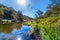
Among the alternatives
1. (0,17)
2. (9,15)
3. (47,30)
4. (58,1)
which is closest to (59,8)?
(58,1)

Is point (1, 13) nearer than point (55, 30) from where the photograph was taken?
No

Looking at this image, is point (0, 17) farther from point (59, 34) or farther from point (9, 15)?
point (59, 34)

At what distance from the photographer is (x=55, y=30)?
23.0 feet

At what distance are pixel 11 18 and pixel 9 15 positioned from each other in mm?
1726

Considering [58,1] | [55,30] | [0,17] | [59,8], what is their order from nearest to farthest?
[55,30] < [59,8] < [58,1] < [0,17]

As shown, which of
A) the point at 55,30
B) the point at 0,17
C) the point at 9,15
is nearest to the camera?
the point at 55,30

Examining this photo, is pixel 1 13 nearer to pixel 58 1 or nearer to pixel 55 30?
pixel 58 1

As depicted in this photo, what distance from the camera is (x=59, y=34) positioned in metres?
6.63

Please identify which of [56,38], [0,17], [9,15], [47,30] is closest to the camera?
[56,38]

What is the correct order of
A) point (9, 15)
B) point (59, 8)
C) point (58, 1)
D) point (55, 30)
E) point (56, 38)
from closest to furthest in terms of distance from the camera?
point (56, 38)
point (55, 30)
point (59, 8)
point (58, 1)
point (9, 15)

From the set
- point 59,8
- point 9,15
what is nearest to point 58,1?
point 59,8

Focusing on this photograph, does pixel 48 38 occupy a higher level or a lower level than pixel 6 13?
lower

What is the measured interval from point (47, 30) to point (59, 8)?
96.1ft

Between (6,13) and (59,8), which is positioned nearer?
(59,8)
